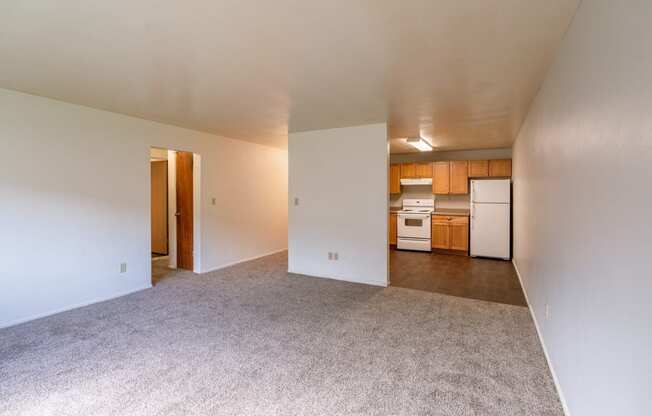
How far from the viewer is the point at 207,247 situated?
5.38 m

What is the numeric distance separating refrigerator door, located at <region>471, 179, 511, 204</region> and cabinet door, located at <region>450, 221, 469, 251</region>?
0.66 meters

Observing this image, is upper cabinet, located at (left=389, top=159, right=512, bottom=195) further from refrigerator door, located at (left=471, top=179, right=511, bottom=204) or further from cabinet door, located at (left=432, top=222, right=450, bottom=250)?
cabinet door, located at (left=432, top=222, right=450, bottom=250)

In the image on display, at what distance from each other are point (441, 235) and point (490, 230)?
3.46 feet

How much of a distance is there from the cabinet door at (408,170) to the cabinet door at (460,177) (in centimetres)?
87

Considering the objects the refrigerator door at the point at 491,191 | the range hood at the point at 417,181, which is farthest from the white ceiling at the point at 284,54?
the range hood at the point at 417,181

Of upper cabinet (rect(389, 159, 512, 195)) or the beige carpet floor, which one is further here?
upper cabinet (rect(389, 159, 512, 195))

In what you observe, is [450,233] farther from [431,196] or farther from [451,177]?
[451,177]

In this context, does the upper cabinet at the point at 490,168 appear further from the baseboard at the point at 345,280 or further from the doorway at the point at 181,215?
the doorway at the point at 181,215

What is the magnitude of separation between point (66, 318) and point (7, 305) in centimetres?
51

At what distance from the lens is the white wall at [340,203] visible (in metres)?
4.60

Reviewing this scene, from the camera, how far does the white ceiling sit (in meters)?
1.81

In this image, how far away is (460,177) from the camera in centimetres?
720

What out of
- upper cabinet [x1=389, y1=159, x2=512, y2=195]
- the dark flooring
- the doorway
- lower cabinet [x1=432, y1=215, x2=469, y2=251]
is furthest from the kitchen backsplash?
the doorway

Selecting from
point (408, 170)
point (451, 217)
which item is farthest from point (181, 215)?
point (451, 217)
